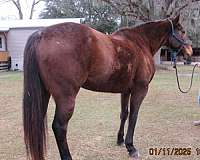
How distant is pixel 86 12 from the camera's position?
32.1 metres

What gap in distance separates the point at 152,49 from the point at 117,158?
165cm

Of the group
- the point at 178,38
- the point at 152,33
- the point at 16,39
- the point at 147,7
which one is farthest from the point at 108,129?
the point at 16,39

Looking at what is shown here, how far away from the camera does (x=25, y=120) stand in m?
3.60

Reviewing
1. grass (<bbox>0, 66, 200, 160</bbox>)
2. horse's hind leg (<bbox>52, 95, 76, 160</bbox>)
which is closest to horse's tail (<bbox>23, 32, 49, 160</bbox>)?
horse's hind leg (<bbox>52, 95, 76, 160</bbox>)

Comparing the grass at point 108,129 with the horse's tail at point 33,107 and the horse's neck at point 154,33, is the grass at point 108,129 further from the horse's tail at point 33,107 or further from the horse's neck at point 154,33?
the horse's neck at point 154,33

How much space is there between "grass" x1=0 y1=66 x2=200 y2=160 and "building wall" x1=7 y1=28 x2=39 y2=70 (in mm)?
14857

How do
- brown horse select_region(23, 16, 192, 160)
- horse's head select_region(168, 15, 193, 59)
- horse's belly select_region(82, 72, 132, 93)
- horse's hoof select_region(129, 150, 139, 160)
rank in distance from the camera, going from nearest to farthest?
brown horse select_region(23, 16, 192, 160), horse's belly select_region(82, 72, 132, 93), horse's hoof select_region(129, 150, 139, 160), horse's head select_region(168, 15, 193, 59)

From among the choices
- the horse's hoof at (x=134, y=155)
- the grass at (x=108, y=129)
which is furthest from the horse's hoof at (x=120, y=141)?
the horse's hoof at (x=134, y=155)

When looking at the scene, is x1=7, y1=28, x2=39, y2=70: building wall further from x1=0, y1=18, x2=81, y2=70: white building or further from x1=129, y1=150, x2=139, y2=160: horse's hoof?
x1=129, y1=150, x2=139, y2=160: horse's hoof

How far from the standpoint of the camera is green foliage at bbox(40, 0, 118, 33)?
29.6 metres

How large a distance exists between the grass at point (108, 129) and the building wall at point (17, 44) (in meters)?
14.9

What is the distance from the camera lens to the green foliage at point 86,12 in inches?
1166

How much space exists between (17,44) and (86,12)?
10.4 metres

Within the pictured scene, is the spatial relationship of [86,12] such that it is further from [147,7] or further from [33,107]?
[33,107]
